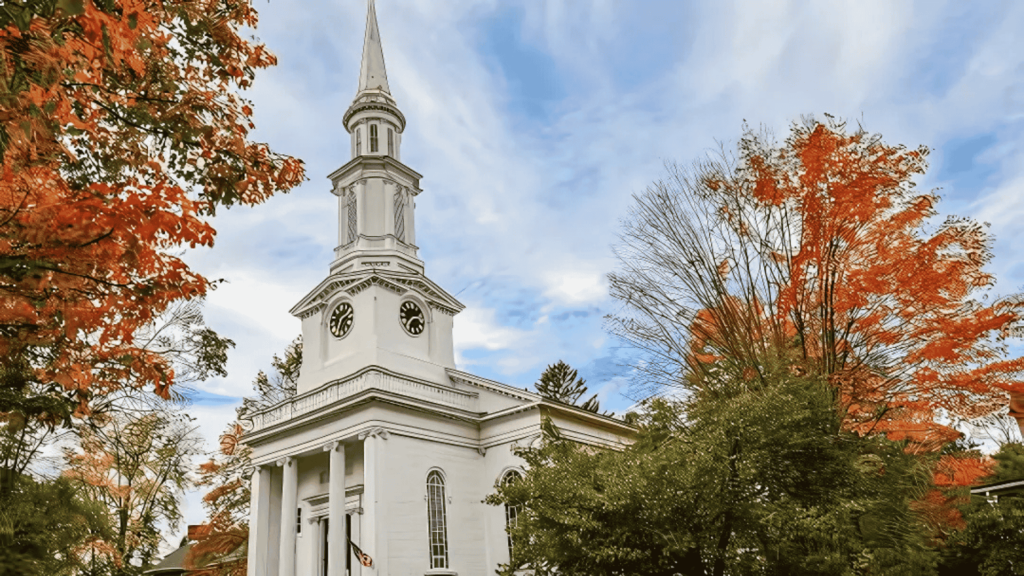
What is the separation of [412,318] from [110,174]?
63.1 ft

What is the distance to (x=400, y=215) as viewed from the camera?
95.0ft

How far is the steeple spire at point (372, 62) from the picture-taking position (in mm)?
31281

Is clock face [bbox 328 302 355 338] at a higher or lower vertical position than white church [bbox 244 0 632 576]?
higher

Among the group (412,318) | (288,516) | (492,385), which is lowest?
(288,516)

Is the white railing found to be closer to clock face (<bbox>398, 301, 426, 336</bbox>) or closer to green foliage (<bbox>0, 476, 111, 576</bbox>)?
clock face (<bbox>398, 301, 426, 336</bbox>)

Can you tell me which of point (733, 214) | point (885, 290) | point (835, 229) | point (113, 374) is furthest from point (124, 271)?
point (885, 290)

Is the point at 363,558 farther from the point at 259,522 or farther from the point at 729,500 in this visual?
the point at 729,500

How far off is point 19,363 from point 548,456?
8415mm

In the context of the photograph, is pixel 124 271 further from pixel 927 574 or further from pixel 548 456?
pixel 927 574

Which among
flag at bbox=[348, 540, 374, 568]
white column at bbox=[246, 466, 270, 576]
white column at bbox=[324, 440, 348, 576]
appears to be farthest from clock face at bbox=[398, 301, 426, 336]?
flag at bbox=[348, 540, 374, 568]

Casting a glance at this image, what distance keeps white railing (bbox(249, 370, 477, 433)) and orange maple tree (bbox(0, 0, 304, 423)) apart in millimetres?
14987

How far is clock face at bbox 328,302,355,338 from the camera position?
1014 inches

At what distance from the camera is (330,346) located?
2611 centimetres

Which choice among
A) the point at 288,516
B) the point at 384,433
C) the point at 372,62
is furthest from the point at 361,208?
the point at 288,516
